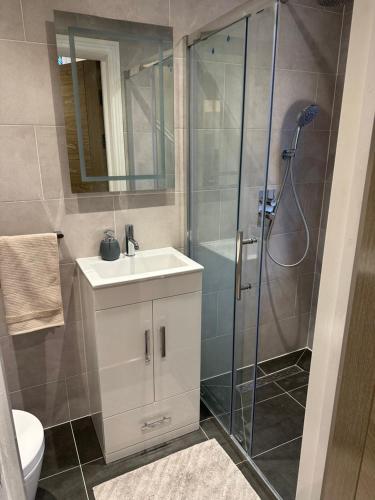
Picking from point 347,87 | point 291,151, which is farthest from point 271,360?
point 347,87

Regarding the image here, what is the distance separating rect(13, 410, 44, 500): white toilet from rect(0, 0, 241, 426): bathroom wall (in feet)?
1.31

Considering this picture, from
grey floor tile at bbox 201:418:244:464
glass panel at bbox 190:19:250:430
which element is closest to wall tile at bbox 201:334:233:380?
glass panel at bbox 190:19:250:430

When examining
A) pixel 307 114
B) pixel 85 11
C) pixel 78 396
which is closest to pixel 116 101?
pixel 85 11

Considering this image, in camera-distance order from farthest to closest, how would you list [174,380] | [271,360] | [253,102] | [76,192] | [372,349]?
[271,360] → [174,380] → [76,192] → [253,102] → [372,349]

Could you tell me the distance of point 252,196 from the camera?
64.3 inches

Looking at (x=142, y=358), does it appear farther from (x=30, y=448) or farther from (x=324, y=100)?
(x=324, y=100)

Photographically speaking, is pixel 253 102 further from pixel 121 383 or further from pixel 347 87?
pixel 121 383

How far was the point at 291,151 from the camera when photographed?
214 centimetres

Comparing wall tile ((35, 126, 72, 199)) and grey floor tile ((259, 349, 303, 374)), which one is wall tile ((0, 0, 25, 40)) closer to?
wall tile ((35, 126, 72, 199))

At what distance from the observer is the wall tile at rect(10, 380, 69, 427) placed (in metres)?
1.92

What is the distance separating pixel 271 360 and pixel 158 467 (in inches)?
42.0

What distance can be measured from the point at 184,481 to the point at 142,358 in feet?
2.03

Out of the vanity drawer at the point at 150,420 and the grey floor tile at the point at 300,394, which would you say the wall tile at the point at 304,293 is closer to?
the grey floor tile at the point at 300,394

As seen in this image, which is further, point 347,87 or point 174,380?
point 174,380
